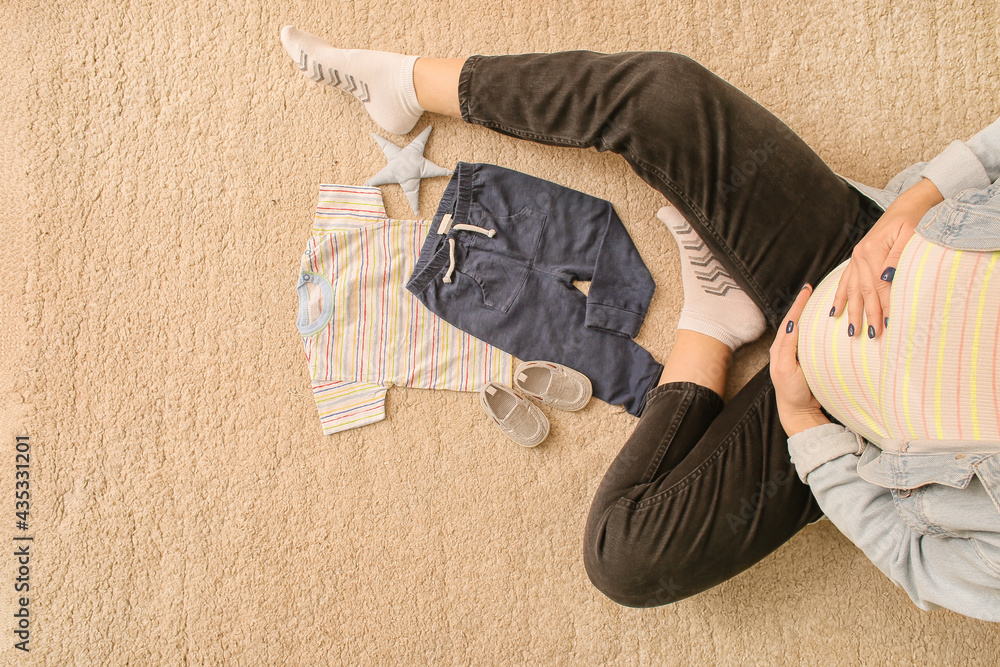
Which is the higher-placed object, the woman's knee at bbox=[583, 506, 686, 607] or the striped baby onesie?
the striped baby onesie

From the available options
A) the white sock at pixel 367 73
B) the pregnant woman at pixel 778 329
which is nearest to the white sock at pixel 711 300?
the pregnant woman at pixel 778 329

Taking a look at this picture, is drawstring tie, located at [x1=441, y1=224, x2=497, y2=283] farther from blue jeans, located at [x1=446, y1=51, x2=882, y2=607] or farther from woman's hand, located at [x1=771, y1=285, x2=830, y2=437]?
woman's hand, located at [x1=771, y1=285, x2=830, y2=437]

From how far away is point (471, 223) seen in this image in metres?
1.03

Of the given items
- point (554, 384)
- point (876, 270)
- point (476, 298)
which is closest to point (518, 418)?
point (554, 384)

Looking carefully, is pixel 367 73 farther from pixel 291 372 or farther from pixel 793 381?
pixel 793 381

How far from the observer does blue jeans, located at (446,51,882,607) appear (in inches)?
32.1

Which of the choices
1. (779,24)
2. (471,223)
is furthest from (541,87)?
(779,24)

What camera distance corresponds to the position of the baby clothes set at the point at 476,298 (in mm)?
1021

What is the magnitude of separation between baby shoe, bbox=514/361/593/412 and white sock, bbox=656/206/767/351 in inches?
A: 8.0

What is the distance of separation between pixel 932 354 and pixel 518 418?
2.05ft

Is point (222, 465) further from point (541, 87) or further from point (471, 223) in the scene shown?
point (541, 87)

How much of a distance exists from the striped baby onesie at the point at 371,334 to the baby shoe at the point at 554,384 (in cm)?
4

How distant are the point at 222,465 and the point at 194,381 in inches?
6.4

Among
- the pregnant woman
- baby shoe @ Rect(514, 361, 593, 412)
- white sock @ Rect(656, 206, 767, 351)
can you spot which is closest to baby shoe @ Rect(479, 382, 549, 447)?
baby shoe @ Rect(514, 361, 593, 412)
